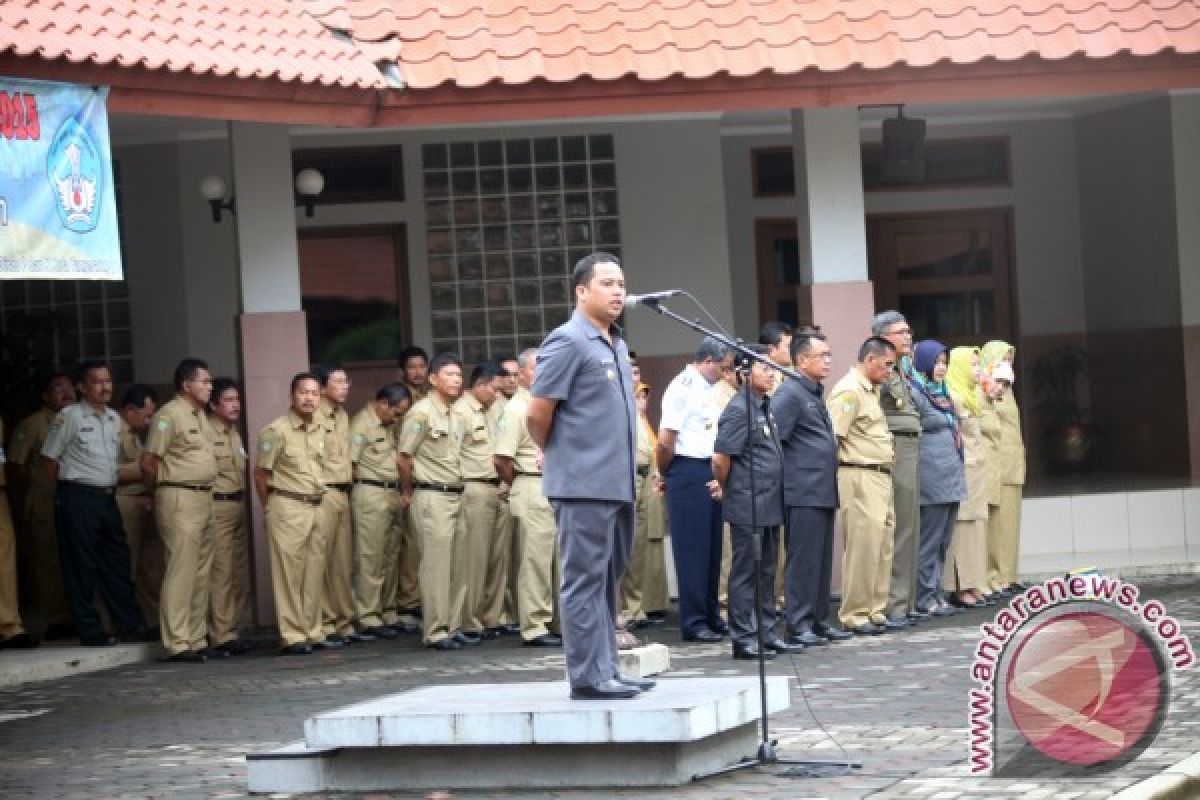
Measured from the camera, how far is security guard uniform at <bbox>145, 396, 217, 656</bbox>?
48.4 feet

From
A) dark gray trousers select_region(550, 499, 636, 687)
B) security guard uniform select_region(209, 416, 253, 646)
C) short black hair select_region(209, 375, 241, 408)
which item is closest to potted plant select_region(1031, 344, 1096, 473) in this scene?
security guard uniform select_region(209, 416, 253, 646)

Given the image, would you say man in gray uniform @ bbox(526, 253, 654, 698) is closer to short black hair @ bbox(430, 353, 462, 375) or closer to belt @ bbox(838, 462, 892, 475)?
belt @ bbox(838, 462, 892, 475)

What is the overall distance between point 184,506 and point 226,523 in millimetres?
559

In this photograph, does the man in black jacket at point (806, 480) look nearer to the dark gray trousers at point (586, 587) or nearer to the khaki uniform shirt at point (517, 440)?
the khaki uniform shirt at point (517, 440)

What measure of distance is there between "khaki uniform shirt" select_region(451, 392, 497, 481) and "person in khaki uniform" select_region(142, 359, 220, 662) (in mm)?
1644

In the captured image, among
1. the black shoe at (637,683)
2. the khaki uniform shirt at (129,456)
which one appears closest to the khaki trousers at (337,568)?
the khaki uniform shirt at (129,456)

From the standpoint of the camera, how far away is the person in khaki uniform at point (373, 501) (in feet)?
51.7

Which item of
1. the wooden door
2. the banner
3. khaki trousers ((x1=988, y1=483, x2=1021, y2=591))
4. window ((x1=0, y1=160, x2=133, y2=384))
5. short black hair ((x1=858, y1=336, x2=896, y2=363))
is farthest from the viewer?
the wooden door

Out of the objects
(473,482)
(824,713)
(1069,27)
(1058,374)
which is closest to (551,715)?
(824,713)

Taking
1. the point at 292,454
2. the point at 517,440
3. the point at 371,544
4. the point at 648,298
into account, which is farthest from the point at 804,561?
the point at 648,298

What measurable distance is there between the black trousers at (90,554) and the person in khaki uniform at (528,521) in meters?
2.58

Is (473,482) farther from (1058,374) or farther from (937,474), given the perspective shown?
(1058,374)

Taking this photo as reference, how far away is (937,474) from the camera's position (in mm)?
15031

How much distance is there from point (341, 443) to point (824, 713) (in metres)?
5.47
